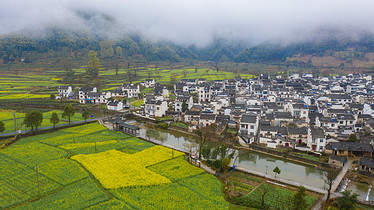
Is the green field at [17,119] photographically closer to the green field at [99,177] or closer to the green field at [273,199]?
the green field at [99,177]

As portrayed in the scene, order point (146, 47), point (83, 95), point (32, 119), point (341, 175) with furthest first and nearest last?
point (146, 47) < point (83, 95) < point (32, 119) < point (341, 175)

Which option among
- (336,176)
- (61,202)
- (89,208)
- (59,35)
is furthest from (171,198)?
(59,35)

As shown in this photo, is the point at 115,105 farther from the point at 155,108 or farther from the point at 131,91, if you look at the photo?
the point at 131,91

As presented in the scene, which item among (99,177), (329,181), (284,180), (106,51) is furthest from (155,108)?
(106,51)

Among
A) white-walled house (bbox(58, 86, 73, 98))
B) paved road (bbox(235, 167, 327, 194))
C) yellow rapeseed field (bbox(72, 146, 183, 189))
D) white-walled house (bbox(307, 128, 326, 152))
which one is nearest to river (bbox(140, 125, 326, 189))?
paved road (bbox(235, 167, 327, 194))

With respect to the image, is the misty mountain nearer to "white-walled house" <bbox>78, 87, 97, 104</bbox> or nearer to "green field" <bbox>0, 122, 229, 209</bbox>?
"white-walled house" <bbox>78, 87, 97, 104</bbox>

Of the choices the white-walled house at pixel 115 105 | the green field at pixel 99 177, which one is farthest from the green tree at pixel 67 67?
the green field at pixel 99 177
